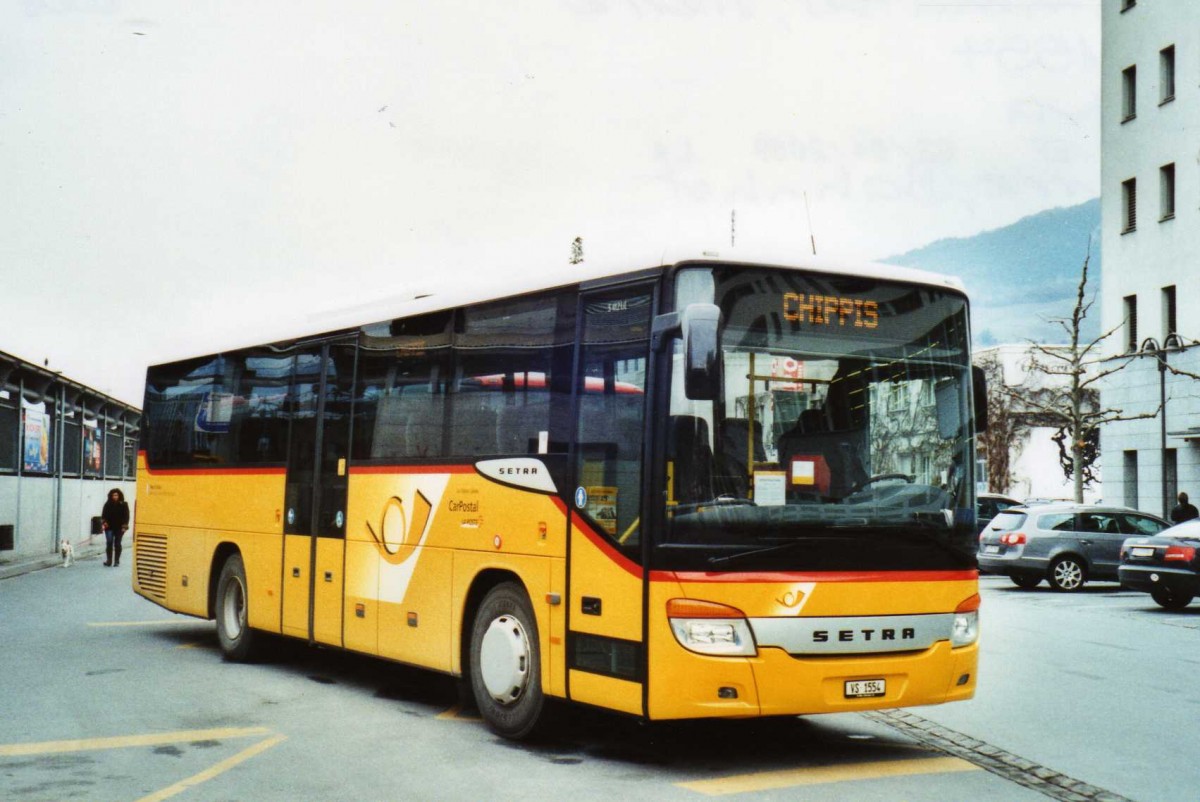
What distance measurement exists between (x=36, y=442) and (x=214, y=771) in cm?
2878

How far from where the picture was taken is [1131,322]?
40500mm

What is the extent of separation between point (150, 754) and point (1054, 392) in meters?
47.3

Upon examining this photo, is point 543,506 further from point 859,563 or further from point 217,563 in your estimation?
point 217,563

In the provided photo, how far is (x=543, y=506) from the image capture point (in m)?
8.76

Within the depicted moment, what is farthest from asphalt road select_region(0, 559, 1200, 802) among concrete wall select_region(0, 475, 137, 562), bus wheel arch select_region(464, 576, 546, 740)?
concrete wall select_region(0, 475, 137, 562)

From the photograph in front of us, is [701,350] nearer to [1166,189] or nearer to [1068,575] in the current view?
[1068,575]

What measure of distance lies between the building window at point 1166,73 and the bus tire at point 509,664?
35.3 m

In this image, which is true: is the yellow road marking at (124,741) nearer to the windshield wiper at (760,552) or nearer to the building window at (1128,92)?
the windshield wiper at (760,552)

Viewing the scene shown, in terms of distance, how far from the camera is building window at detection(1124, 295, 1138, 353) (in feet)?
132

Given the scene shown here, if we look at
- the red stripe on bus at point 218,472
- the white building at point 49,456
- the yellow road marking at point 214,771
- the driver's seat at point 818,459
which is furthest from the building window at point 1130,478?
the yellow road marking at point 214,771

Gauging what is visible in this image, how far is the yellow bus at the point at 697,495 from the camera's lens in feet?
25.4

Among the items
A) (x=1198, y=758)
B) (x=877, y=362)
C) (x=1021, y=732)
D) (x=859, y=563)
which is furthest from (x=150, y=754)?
(x=1198, y=758)

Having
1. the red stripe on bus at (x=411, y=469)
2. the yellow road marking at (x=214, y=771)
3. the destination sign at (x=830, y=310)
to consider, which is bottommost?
the yellow road marking at (x=214, y=771)

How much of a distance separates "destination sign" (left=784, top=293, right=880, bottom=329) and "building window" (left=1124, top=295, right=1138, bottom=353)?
34.6 meters
